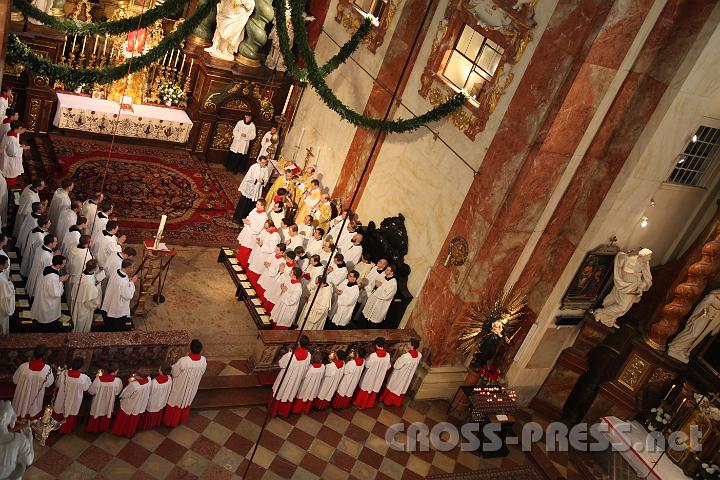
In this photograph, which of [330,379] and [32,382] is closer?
[32,382]

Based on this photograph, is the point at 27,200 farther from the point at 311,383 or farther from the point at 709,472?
the point at 709,472

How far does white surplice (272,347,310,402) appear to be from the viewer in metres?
11.8

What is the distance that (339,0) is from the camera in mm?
17500

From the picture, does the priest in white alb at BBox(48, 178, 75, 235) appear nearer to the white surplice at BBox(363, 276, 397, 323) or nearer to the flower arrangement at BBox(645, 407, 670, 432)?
the white surplice at BBox(363, 276, 397, 323)

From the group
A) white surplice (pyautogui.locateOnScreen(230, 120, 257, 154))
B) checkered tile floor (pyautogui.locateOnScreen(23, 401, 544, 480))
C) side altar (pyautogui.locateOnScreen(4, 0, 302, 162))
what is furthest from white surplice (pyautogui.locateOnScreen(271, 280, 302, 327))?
side altar (pyautogui.locateOnScreen(4, 0, 302, 162))

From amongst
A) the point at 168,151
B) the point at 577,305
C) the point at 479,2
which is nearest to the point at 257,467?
the point at 577,305

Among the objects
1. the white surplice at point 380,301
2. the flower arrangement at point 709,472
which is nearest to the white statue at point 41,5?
the white surplice at point 380,301

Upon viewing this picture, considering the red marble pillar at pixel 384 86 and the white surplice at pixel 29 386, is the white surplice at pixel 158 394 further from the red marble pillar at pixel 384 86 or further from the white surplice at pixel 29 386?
the red marble pillar at pixel 384 86

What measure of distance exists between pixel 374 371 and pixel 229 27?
8.97 meters

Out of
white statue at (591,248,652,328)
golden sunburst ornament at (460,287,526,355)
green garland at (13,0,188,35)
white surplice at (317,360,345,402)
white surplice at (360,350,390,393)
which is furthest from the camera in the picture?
white statue at (591,248,652,328)

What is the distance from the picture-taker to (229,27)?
18.0 m

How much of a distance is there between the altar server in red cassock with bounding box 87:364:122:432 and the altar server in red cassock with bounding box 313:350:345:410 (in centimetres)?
303

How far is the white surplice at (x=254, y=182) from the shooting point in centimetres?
1645

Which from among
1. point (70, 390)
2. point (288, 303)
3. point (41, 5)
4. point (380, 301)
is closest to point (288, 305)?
point (288, 303)
